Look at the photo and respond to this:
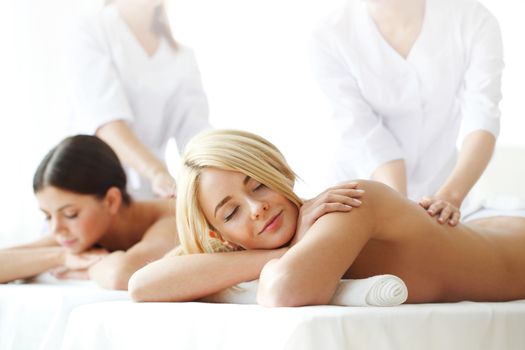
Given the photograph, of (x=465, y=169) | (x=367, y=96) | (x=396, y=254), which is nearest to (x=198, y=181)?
(x=396, y=254)

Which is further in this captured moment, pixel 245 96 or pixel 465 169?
pixel 245 96

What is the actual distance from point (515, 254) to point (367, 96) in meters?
0.95

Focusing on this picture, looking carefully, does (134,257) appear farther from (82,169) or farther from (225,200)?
(225,200)

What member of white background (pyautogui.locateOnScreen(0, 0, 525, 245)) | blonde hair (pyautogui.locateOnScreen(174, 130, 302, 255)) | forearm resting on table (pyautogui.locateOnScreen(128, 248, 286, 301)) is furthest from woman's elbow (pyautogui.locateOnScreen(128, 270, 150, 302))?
white background (pyautogui.locateOnScreen(0, 0, 525, 245))

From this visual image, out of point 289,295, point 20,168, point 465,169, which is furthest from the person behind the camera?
point 20,168

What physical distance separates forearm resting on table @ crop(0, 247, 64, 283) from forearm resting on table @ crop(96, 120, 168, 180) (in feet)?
1.20

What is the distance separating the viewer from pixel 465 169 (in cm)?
217

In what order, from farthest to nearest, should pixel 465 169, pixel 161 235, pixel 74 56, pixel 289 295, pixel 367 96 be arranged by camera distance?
1. pixel 74 56
2. pixel 367 96
3. pixel 161 235
4. pixel 465 169
5. pixel 289 295

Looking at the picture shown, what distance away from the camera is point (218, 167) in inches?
62.9

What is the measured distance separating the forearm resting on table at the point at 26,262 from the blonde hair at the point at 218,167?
0.90m

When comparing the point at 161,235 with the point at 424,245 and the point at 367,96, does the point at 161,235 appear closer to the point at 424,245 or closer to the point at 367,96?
the point at 367,96

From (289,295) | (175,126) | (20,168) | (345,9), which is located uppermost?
(345,9)

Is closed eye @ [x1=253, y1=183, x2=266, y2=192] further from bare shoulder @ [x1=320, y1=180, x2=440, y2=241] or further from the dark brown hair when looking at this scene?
the dark brown hair

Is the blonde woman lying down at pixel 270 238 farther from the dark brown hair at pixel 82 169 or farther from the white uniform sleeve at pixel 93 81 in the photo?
the white uniform sleeve at pixel 93 81
